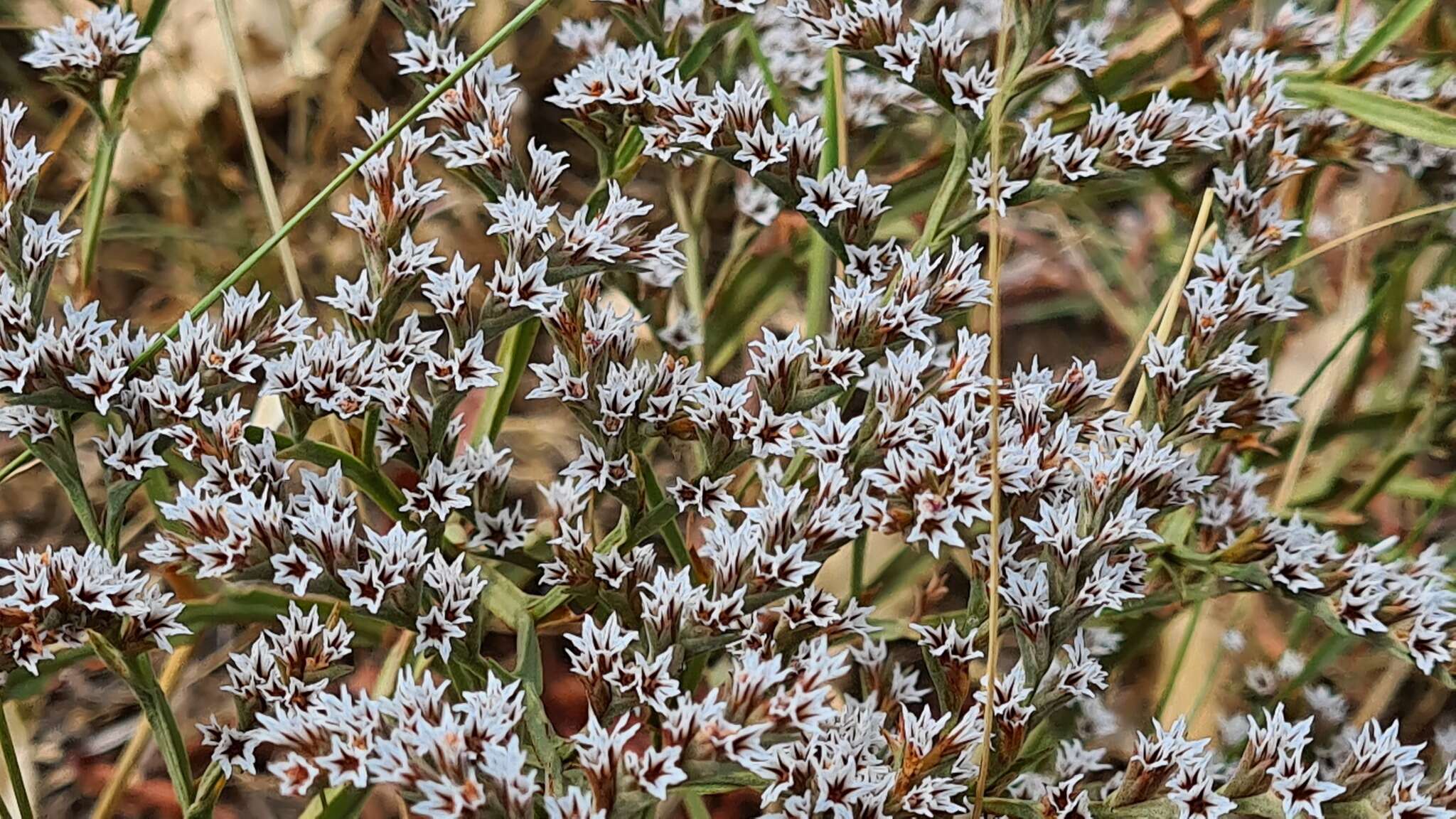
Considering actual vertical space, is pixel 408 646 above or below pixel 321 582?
below

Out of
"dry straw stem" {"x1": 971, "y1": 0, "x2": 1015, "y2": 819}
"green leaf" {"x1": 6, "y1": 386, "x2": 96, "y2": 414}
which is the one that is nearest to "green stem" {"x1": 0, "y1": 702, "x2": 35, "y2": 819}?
"green leaf" {"x1": 6, "y1": 386, "x2": 96, "y2": 414}

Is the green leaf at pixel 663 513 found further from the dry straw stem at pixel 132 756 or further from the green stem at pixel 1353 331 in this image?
the green stem at pixel 1353 331

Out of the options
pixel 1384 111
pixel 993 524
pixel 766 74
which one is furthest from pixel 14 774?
pixel 1384 111

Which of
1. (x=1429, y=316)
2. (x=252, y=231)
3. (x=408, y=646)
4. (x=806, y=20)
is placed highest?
(x=806, y=20)

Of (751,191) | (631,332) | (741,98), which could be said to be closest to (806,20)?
(741,98)

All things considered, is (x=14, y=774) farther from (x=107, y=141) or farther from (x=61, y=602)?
(x=107, y=141)

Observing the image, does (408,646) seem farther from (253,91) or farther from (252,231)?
(253,91)
